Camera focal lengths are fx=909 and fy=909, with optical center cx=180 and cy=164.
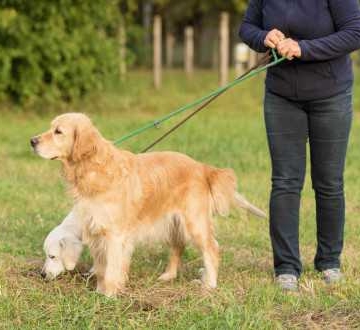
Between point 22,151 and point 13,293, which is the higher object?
point 13,293

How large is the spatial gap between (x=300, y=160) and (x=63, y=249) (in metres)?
1.80

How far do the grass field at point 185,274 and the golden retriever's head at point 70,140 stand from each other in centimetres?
92

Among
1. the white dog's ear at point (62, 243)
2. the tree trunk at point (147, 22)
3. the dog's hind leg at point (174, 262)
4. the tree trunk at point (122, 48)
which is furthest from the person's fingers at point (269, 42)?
the tree trunk at point (147, 22)

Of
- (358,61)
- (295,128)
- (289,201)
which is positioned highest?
(295,128)

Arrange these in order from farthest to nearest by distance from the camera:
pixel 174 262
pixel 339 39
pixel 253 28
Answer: pixel 174 262
pixel 253 28
pixel 339 39

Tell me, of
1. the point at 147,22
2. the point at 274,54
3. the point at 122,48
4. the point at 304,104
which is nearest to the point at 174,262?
the point at 304,104

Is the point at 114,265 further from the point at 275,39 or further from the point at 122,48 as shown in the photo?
the point at 122,48

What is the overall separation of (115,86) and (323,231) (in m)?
13.5

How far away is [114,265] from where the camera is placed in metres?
6.22

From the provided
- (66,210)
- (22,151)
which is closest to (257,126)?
(22,151)

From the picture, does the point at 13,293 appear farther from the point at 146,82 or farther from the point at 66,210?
the point at 146,82

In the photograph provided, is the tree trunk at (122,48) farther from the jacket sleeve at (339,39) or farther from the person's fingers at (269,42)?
the jacket sleeve at (339,39)

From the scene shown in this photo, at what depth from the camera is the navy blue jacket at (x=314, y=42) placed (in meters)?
6.00

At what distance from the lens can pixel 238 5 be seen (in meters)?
30.7
